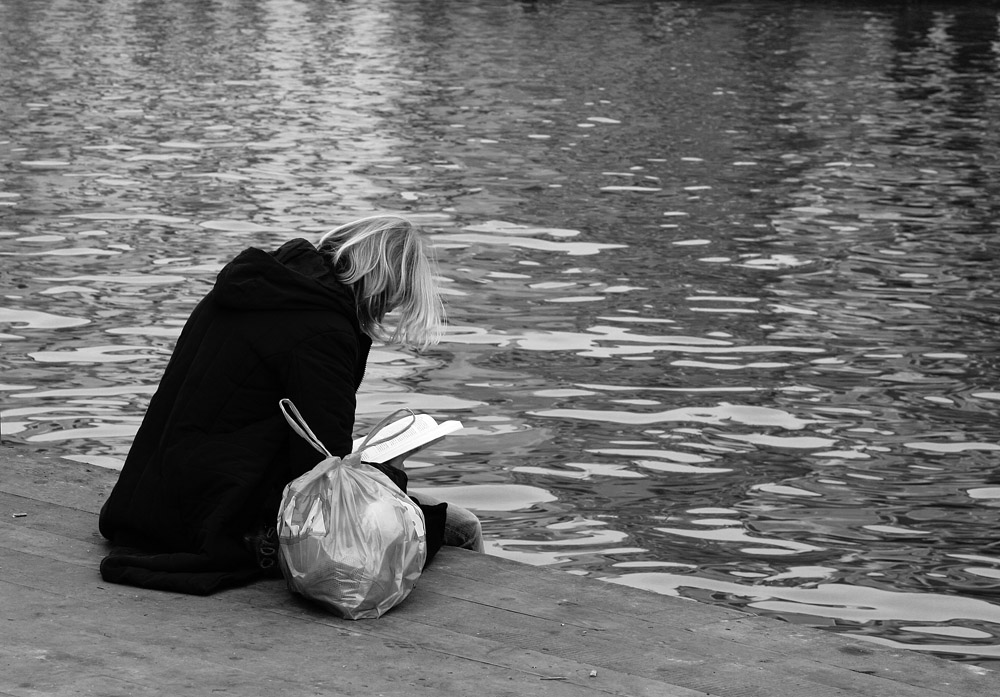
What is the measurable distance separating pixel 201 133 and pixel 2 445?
1447cm

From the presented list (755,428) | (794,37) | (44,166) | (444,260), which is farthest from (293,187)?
(794,37)

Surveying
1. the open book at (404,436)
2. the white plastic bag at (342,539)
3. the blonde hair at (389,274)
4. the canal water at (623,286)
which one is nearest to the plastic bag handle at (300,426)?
the white plastic bag at (342,539)

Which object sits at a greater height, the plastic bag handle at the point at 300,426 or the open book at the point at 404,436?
the plastic bag handle at the point at 300,426

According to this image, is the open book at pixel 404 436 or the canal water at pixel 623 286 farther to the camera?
the canal water at pixel 623 286

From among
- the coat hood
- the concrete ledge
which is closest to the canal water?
the concrete ledge

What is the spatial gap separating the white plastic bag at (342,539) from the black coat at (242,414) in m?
0.14

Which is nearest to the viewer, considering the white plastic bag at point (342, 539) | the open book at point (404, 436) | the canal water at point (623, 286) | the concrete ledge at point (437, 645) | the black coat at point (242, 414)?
the concrete ledge at point (437, 645)

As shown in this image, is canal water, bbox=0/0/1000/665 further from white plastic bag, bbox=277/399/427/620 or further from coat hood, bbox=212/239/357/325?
coat hood, bbox=212/239/357/325

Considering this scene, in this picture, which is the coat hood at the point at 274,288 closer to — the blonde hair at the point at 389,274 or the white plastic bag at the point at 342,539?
the blonde hair at the point at 389,274

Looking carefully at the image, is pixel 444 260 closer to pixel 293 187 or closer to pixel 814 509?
pixel 293 187

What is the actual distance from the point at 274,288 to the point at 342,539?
0.73 meters

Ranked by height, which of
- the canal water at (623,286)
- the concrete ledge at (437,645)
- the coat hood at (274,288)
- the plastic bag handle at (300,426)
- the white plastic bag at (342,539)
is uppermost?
the coat hood at (274,288)

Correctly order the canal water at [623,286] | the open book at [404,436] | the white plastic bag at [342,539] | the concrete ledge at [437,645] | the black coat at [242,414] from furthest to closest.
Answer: the canal water at [623,286] → the open book at [404,436] → the black coat at [242,414] → the white plastic bag at [342,539] → the concrete ledge at [437,645]

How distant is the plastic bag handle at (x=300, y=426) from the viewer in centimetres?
466
